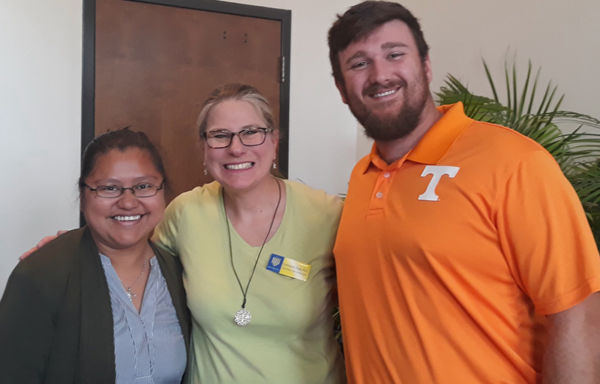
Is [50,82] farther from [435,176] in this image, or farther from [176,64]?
[435,176]

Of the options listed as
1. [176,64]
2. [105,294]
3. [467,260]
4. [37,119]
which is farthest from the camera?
[176,64]

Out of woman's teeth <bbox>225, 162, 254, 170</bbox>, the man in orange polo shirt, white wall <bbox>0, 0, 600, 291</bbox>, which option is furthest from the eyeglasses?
white wall <bbox>0, 0, 600, 291</bbox>

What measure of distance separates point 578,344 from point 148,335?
1.10 meters

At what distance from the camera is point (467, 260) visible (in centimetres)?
113

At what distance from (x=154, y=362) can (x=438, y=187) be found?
3.07 ft

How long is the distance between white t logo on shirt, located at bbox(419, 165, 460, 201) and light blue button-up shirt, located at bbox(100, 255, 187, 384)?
844mm

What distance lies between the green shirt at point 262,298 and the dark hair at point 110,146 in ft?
0.89

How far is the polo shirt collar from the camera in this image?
49.9 inches

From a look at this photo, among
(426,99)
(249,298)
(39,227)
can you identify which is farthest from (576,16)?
(39,227)

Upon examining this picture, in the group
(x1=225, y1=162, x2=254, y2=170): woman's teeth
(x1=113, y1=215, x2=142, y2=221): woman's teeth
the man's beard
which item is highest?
the man's beard

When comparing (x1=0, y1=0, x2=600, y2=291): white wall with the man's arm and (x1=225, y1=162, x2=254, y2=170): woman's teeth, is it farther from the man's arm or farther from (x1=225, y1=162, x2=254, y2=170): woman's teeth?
the man's arm

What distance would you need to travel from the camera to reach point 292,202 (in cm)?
169

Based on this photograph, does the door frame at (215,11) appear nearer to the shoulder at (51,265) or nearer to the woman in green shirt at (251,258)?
the woman in green shirt at (251,258)

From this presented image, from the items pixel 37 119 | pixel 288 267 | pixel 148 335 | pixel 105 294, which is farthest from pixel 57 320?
pixel 37 119
